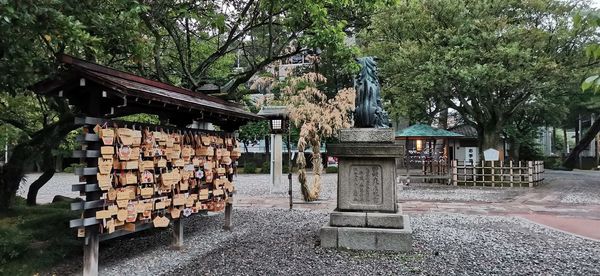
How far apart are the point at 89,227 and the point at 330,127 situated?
8.13 metres

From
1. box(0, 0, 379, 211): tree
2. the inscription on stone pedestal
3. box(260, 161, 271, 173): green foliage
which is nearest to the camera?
box(0, 0, 379, 211): tree

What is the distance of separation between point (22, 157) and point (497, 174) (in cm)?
1780

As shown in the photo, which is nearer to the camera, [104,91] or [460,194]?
[104,91]

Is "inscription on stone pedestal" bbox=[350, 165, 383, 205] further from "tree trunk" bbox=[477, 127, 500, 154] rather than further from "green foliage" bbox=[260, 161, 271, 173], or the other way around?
"green foliage" bbox=[260, 161, 271, 173]

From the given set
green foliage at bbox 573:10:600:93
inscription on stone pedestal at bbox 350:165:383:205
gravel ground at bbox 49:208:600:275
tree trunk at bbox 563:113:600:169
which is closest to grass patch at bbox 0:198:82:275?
gravel ground at bbox 49:208:600:275

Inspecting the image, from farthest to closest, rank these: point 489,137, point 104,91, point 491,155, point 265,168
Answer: point 265,168 < point 489,137 < point 491,155 < point 104,91

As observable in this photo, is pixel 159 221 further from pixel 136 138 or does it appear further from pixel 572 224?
pixel 572 224

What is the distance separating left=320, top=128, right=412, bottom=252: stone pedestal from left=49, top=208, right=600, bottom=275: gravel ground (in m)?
0.28

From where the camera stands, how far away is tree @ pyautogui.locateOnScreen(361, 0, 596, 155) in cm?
1611

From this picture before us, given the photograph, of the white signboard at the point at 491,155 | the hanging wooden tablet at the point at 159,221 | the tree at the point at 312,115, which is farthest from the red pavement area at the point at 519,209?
the hanging wooden tablet at the point at 159,221

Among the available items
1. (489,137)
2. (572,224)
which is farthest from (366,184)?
(489,137)

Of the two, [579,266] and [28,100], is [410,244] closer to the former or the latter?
[579,266]

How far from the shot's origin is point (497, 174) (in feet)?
61.7

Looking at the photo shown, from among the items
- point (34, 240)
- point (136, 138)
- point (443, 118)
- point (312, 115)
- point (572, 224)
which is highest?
point (443, 118)
